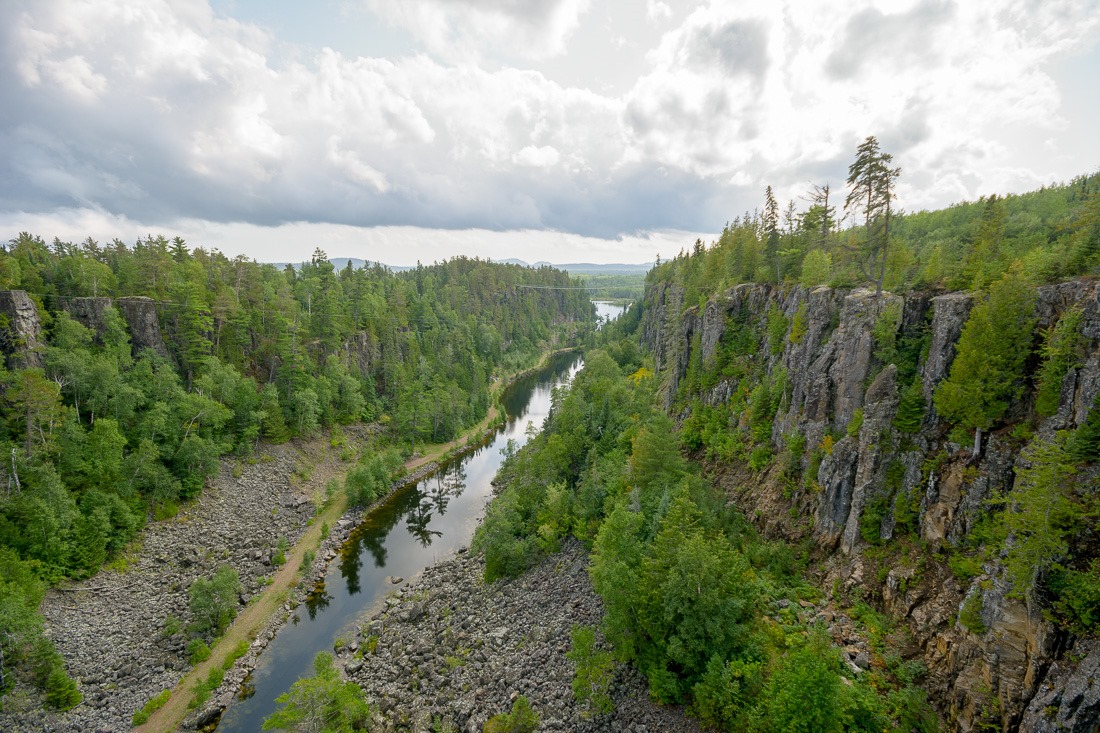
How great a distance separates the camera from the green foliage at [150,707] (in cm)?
2444

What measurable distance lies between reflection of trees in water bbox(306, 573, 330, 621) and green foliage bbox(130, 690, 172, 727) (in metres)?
9.19

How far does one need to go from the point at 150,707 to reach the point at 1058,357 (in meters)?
43.9

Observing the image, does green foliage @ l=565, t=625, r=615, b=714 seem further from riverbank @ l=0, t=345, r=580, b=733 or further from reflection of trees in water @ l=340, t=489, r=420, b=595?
reflection of trees in water @ l=340, t=489, r=420, b=595

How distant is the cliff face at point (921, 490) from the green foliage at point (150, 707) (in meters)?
35.2

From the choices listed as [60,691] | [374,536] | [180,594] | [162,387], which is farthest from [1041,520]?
[162,387]

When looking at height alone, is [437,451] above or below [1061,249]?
below

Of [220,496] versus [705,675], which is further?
[220,496]

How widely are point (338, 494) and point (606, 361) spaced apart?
4006cm

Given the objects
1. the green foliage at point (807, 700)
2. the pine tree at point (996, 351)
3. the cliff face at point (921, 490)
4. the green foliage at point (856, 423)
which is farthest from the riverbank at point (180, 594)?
the pine tree at point (996, 351)

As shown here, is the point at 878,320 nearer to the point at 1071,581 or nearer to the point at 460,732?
the point at 1071,581

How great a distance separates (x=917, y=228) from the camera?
73.6 metres

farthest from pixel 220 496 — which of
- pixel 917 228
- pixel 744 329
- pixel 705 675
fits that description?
pixel 917 228

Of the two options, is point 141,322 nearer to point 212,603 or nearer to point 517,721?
point 212,603

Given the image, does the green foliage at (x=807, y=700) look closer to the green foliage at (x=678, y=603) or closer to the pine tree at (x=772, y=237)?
the green foliage at (x=678, y=603)
